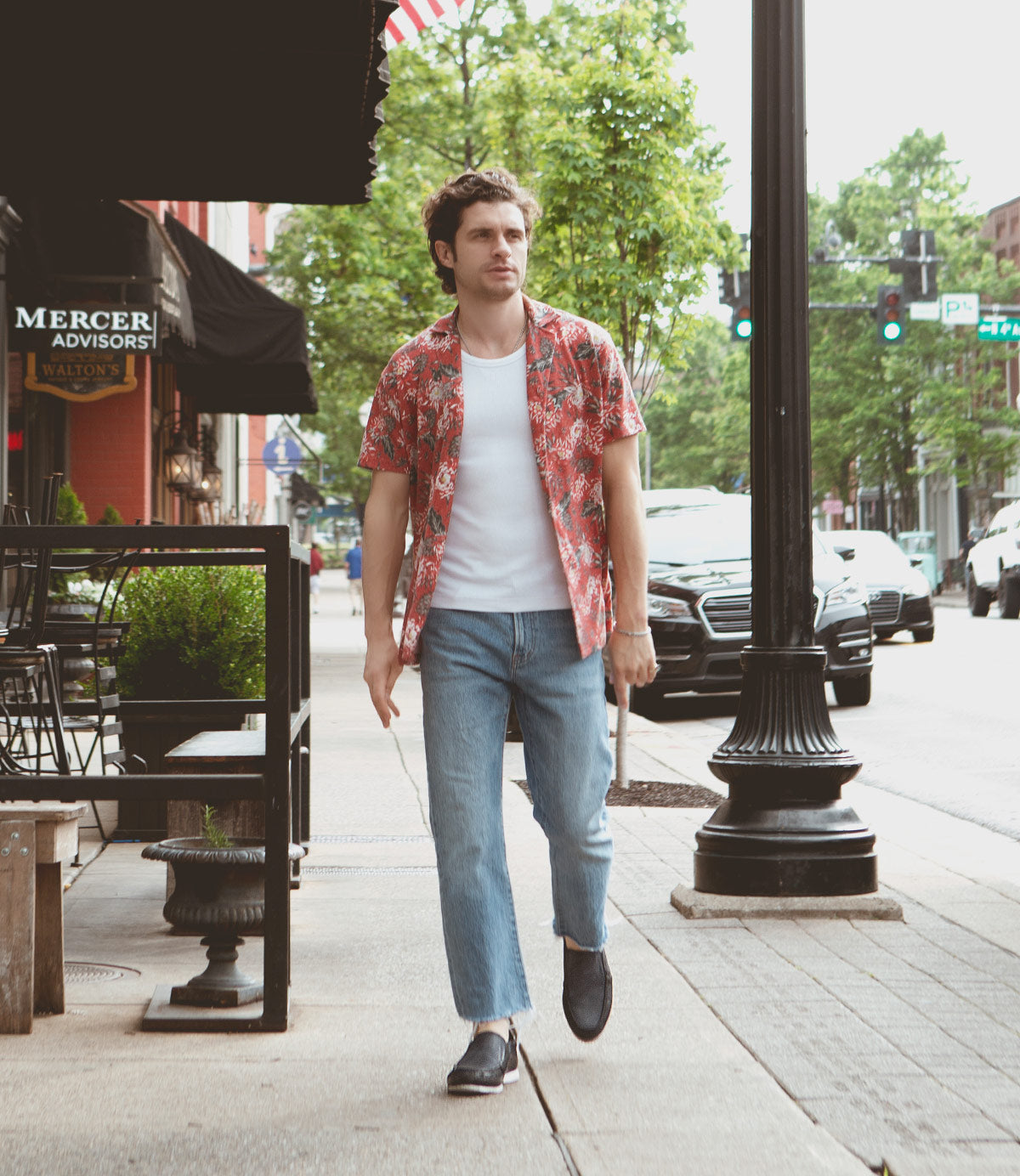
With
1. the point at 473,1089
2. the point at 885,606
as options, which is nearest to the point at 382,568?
the point at 473,1089

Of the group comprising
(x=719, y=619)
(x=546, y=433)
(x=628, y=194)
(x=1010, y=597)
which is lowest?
(x=719, y=619)

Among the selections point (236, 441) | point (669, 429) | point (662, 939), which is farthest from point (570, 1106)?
point (669, 429)

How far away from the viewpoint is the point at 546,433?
3604 millimetres

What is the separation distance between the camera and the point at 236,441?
107ft

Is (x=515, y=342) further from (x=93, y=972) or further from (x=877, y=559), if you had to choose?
(x=877, y=559)

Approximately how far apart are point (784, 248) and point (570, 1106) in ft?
10.7

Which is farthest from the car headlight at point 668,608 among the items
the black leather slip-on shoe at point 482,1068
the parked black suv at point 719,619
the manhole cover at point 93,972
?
the black leather slip-on shoe at point 482,1068

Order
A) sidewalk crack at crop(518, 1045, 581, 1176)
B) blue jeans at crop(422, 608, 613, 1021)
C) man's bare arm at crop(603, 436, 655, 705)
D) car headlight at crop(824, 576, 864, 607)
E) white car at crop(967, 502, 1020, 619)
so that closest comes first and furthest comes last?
sidewalk crack at crop(518, 1045, 581, 1176), blue jeans at crop(422, 608, 613, 1021), man's bare arm at crop(603, 436, 655, 705), car headlight at crop(824, 576, 864, 607), white car at crop(967, 502, 1020, 619)

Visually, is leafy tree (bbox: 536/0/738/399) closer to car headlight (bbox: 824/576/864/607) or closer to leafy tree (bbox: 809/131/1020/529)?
car headlight (bbox: 824/576/864/607)

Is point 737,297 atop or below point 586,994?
atop

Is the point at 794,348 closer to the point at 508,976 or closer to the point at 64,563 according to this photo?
the point at 508,976

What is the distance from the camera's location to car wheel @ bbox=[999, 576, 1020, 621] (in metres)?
29.0

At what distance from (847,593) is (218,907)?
34.7ft

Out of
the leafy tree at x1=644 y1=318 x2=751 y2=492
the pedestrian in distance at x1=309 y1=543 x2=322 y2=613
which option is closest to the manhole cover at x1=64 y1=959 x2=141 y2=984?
the pedestrian in distance at x1=309 y1=543 x2=322 y2=613
